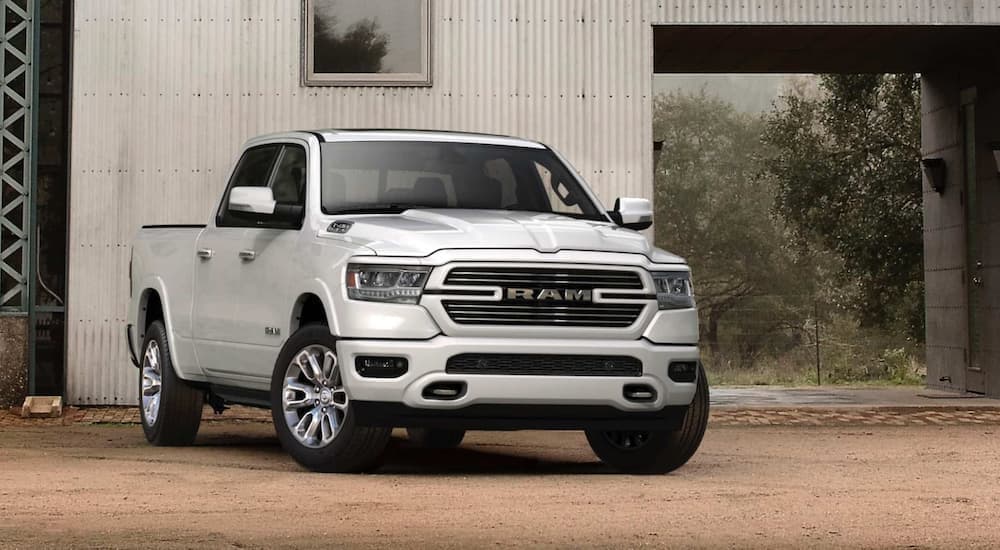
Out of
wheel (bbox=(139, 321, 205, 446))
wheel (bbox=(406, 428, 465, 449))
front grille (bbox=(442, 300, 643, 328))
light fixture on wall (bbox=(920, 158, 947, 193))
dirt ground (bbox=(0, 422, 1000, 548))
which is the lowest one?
dirt ground (bbox=(0, 422, 1000, 548))

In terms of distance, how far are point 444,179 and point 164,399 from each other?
2574 millimetres

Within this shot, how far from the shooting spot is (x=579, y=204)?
440 inches

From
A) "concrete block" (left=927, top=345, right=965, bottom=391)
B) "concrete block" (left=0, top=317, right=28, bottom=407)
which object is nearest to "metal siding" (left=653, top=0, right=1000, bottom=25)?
"concrete block" (left=927, top=345, right=965, bottom=391)

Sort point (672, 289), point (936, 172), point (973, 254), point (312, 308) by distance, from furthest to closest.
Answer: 1. point (936, 172)
2. point (973, 254)
3. point (312, 308)
4. point (672, 289)

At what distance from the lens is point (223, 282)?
1117 centimetres

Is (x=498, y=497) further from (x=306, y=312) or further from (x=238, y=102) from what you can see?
(x=238, y=102)

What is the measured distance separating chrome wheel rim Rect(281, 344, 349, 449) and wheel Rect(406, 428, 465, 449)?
6.61 ft

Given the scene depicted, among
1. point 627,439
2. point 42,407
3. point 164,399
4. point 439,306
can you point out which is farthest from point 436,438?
point 42,407

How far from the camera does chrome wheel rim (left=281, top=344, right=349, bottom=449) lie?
9.64 metres

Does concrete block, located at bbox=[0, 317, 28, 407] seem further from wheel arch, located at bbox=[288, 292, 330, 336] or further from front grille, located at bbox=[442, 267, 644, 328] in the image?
front grille, located at bbox=[442, 267, 644, 328]

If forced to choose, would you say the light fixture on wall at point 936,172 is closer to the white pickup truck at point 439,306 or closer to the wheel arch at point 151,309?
the white pickup truck at point 439,306

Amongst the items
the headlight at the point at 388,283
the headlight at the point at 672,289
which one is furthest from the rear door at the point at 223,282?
the headlight at the point at 672,289

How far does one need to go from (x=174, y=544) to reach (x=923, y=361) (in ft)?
139

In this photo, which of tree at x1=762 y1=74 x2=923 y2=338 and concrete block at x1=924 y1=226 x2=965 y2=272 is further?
tree at x1=762 y1=74 x2=923 y2=338
